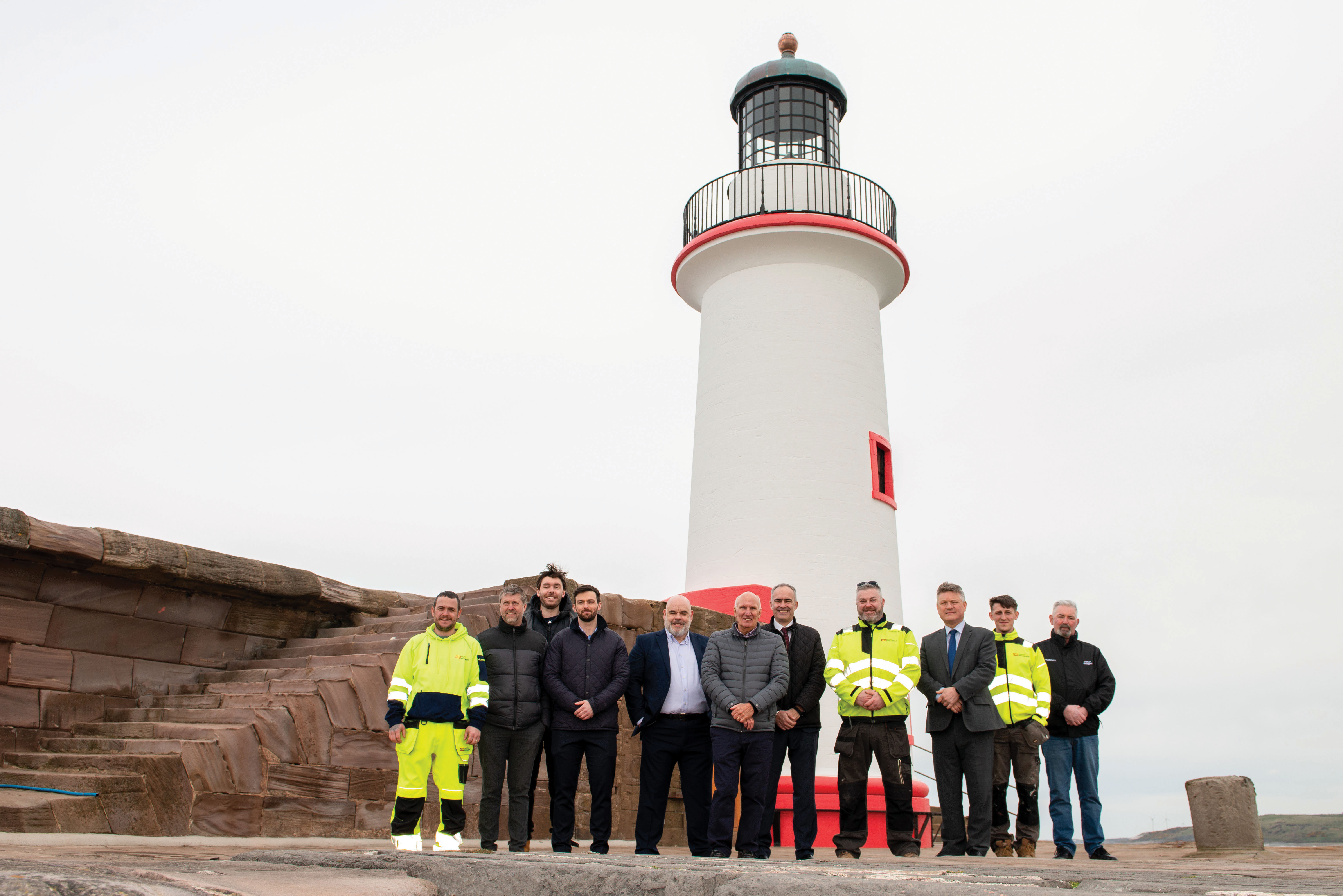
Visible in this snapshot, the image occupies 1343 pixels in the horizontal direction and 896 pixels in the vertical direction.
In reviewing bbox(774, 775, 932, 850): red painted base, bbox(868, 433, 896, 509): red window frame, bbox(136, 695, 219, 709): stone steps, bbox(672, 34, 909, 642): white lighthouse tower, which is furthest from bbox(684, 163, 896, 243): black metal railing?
bbox(136, 695, 219, 709): stone steps

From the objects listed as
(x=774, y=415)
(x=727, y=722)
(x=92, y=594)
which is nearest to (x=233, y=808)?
(x=92, y=594)

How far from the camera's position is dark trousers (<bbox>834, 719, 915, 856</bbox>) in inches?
250

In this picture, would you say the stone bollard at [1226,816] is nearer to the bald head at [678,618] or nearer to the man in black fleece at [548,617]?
the bald head at [678,618]

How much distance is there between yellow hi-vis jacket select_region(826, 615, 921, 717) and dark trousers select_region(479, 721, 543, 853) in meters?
1.77

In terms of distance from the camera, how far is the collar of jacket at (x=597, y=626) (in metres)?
6.38

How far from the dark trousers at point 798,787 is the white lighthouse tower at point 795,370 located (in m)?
4.76

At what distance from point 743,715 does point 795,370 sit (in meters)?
6.76

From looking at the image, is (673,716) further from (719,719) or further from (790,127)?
(790,127)

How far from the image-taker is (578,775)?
6.39 m

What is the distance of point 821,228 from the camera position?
12641 millimetres

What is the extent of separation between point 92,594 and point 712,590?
20.2ft

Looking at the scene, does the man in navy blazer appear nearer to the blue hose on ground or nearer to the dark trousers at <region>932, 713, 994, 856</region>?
the dark trousers at <region>932, 713, 994, 856</region>

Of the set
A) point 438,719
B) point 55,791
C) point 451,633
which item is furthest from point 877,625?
point 55,791

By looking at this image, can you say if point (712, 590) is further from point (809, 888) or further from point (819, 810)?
point (809, 888)
